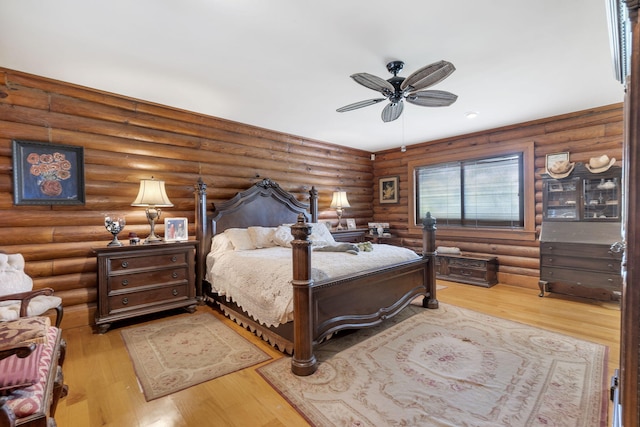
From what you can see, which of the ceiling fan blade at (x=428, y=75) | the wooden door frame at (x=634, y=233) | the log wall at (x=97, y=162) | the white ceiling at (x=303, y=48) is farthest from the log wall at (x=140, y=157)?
the wooden door frame at (x=634, y=233)

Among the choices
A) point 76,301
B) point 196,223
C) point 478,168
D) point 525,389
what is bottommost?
point 525,389

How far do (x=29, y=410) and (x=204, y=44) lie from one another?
2610 mm

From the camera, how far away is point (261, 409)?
193 centimetres

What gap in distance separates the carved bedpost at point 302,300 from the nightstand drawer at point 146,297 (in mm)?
1953

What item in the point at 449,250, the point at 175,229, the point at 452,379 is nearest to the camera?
the point at 452,379

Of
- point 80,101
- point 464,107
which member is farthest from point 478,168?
point 80,101

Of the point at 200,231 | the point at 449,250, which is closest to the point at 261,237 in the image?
the point at 200,231

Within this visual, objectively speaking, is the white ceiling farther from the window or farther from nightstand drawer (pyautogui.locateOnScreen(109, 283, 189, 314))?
nightstand drawer (pyautogui.locateOnScreen(109, 283, 189, 314))

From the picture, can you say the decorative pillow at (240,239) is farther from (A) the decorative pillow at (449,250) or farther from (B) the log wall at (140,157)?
(A) the decorative pillow at (449,250)

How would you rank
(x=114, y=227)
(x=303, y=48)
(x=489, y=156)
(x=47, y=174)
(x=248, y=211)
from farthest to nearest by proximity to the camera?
(x=489, y=156), (x=248, y=211), (x=114, y=227), (x=47, y=174), (x=303, y=48)

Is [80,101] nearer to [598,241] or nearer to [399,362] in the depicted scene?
[399,362]

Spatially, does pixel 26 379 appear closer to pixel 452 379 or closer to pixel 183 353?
pixel 183 353

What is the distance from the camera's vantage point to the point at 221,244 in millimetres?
3961

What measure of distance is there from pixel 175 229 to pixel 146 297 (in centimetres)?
93
